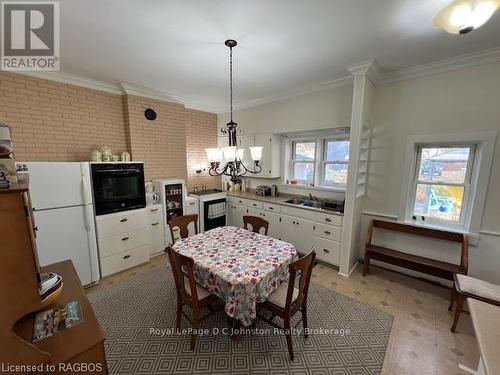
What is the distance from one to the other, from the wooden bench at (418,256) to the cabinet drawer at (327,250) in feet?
1.21

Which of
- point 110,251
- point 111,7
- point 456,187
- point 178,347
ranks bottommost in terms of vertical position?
point 178,347

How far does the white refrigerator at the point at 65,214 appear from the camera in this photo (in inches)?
87.7

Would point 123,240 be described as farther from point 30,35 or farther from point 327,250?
point 327,250

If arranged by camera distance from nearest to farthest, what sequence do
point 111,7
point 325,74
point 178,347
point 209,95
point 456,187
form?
point 111,7
point 178,347
point 456,187
point 325,74
point 209,95

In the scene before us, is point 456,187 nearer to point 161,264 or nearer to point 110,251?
point 161,264

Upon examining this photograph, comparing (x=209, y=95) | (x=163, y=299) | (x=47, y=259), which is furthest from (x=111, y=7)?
(x=163, y=299)

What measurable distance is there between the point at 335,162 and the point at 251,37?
232 centimetres

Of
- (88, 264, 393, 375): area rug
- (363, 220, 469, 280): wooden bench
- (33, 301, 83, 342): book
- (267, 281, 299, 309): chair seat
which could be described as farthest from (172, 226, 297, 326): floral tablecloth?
(363, 220, 469, 280): wooden bench

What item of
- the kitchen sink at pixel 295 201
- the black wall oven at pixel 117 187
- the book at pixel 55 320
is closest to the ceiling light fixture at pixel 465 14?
the kitchen sink at pixel 295 201

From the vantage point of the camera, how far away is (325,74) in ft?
9.20

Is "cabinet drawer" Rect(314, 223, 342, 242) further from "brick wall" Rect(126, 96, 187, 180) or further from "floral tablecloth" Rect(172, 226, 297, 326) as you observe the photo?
"brick wall" Rect(126, 96, 187, 180)

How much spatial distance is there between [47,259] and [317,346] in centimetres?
295

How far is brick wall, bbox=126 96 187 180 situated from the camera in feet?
11.2

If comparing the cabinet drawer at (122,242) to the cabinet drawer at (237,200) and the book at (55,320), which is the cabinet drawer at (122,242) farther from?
the book at (55,320)
